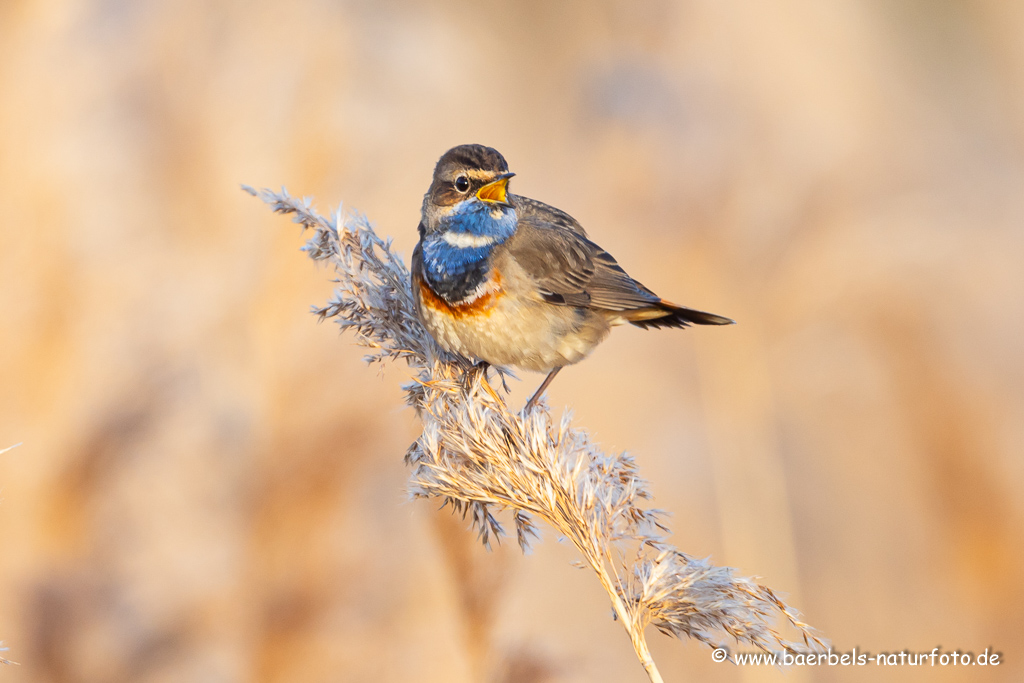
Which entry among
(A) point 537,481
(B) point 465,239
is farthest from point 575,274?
(A) point 537,481

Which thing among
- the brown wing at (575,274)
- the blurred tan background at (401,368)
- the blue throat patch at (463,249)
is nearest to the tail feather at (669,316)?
the brown wing at (575,274)

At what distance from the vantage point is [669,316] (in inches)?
103

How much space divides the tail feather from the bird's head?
0.52 meters

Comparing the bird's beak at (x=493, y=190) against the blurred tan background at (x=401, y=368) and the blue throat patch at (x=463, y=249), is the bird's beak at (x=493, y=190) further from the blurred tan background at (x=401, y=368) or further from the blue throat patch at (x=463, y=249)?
the blurred tan background at (x=401, y=368)

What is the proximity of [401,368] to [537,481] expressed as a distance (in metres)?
0.62

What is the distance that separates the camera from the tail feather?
2.38m

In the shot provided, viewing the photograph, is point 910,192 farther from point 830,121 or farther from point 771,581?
point 771,581

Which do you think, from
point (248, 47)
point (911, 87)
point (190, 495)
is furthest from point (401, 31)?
point (911, 87)

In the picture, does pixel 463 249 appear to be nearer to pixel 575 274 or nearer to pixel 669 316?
pixel 575 274

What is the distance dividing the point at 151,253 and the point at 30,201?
0.50m

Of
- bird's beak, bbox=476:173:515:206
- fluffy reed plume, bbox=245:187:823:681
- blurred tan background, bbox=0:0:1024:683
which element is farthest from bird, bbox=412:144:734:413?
blurred tan background, bbox=0:0:1024:683

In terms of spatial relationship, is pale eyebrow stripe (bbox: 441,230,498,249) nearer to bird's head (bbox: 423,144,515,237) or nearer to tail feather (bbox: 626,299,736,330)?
bird's head (bbox: 423,144,515,237)

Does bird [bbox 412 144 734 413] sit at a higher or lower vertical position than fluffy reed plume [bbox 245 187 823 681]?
higher

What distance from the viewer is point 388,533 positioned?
8.62 feet
